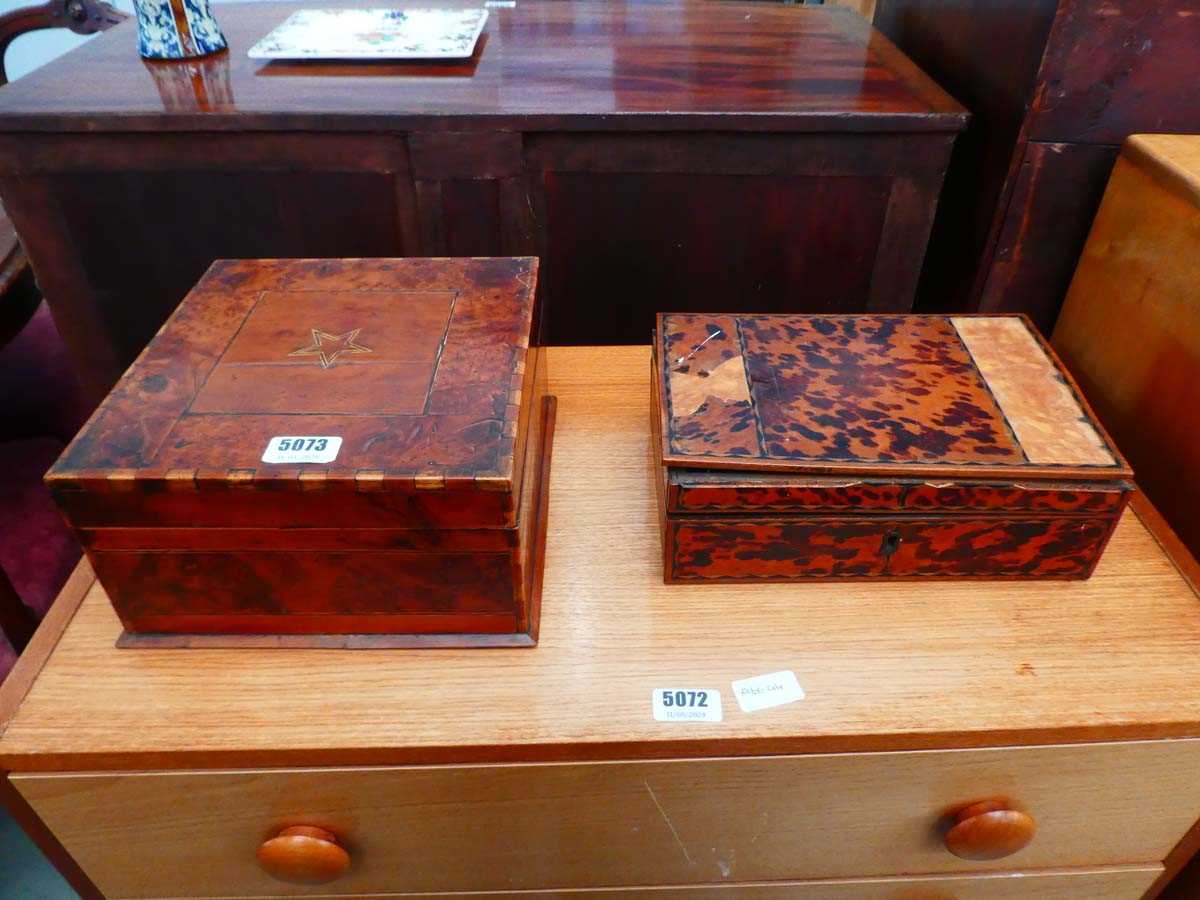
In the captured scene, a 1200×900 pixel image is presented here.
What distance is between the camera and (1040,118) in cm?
82

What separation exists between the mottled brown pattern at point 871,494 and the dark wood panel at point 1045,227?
0.37m

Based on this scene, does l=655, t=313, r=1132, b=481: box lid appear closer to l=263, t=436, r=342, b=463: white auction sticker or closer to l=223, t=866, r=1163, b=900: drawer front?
l=263, t=436, r=342, b=463: white auction sticker

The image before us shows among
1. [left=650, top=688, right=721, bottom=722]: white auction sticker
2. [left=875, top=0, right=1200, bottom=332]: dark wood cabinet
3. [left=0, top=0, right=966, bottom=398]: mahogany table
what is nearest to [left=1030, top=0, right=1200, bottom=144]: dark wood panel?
[left=875, top=0, right=1200, bottom=332]: dark wood cabinet

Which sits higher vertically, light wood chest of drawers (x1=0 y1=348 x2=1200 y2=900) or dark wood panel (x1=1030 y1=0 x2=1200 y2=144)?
dark wood panel (x1=1030 y1=0 x2=1200 y2=144)

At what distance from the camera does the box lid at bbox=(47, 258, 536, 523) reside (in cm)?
54

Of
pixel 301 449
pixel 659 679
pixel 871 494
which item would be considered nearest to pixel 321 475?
pixel 301 449

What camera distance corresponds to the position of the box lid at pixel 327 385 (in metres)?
0.54

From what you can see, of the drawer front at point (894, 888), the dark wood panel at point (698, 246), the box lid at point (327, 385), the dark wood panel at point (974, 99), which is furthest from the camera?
the dark wood panel at point (698, 246)

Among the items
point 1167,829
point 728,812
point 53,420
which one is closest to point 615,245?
point 728,812

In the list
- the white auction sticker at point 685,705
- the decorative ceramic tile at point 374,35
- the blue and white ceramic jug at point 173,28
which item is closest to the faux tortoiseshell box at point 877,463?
the white auction sticker at point 685,705

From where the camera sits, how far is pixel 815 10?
4.24 ft

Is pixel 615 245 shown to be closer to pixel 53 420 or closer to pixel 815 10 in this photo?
pixel 815 10

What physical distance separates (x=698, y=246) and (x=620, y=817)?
64 cm

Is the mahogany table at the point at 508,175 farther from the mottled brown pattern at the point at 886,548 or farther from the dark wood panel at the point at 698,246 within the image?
the mottled brown pattern at the point at 886,548
